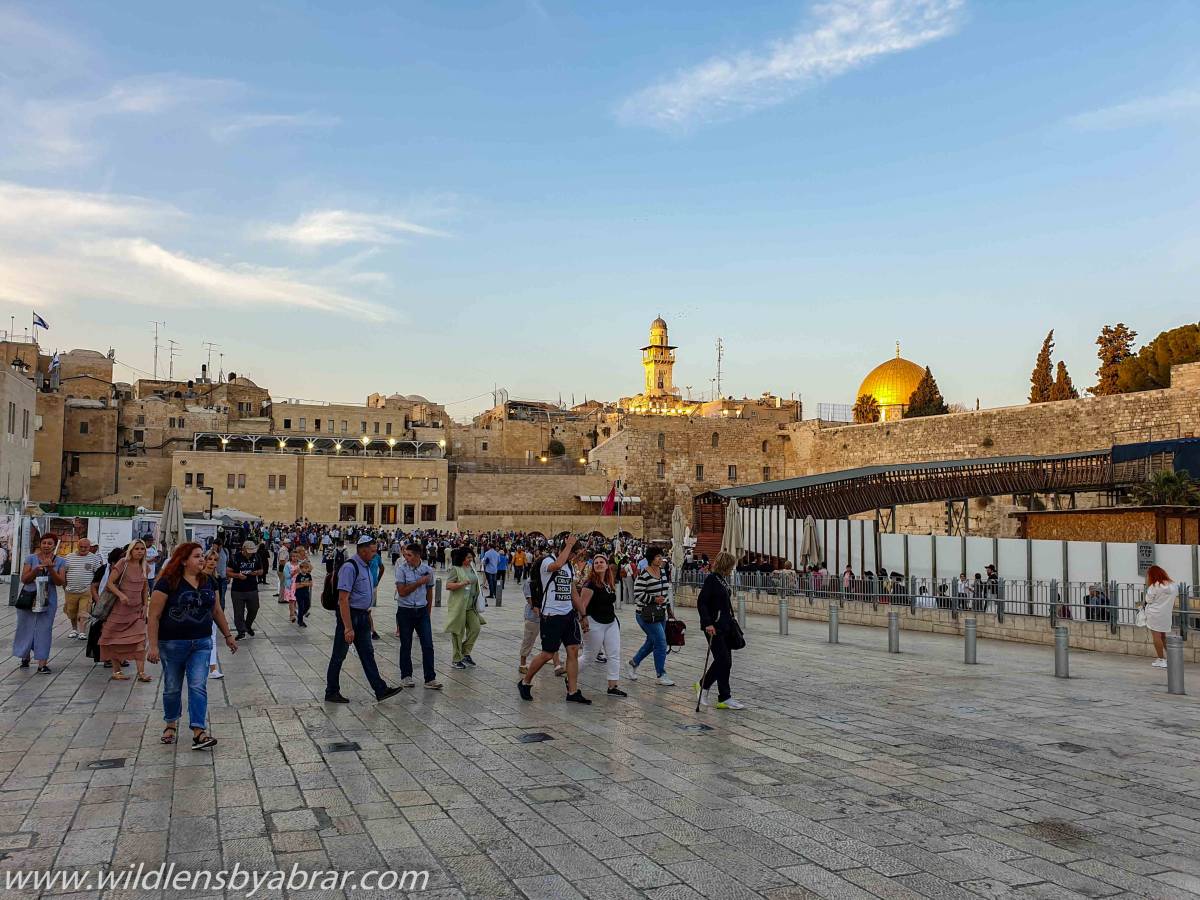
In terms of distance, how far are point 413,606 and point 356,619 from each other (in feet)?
2.11

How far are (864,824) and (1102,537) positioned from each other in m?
16.7

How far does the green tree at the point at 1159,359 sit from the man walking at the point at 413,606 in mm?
44000

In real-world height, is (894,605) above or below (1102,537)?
below

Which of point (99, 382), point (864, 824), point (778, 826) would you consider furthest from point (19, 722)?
point (99, 382)

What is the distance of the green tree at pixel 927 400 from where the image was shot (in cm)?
5847

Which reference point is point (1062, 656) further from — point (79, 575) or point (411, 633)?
point (79, 575)

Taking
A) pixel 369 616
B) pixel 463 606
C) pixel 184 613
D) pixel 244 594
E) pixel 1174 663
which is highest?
pixel 184 613

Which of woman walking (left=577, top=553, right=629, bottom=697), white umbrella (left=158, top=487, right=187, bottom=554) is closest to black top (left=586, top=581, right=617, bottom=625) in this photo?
woman walking (left=577, top=553, right=629, bottom=697)

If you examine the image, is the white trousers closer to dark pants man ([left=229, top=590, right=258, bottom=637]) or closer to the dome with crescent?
dark pants man ([left=229, top=590, right=258, bottom=637])

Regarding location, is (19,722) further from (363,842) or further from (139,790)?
(363,842)

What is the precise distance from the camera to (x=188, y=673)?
6.02 meters

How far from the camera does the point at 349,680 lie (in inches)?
346

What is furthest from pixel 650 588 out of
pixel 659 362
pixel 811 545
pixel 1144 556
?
pixel 659 362

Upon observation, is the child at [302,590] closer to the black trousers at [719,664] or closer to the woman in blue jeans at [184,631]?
the woman in blue jeans at [184,631]
